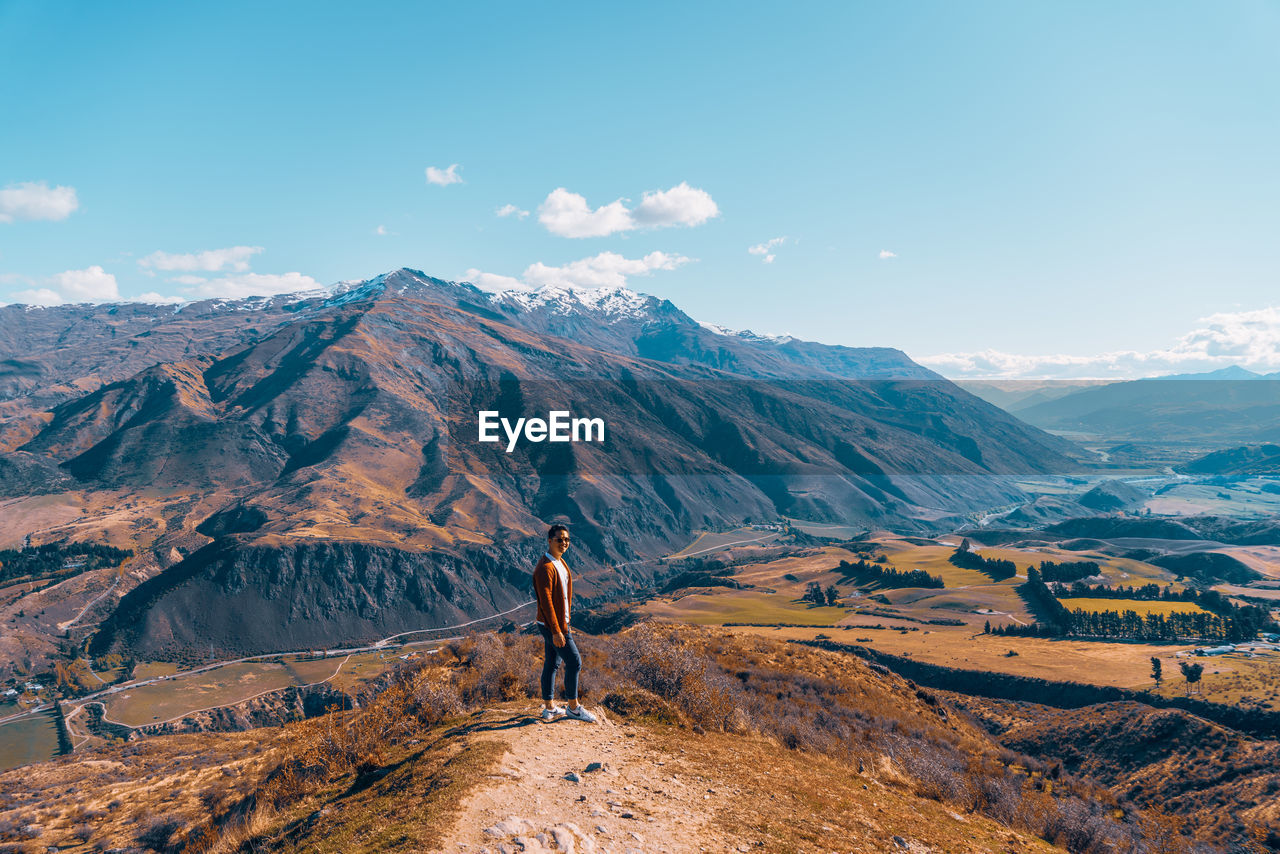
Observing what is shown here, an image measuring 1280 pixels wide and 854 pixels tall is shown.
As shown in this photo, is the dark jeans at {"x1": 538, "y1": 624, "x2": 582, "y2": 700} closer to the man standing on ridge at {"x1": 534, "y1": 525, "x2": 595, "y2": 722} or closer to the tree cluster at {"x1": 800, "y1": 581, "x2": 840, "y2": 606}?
the man standing on ridge at {"x1": 534, "y1": 525, "x2": 595, "y2": 722}

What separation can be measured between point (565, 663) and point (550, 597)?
2030 mm

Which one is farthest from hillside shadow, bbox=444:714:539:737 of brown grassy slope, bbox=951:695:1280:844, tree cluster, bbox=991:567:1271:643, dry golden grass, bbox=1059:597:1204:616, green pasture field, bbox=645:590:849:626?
dry golden grass, bbox=1059:597:1204:616

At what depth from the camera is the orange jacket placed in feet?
41.2

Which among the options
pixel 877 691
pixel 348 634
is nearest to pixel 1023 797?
pixel 877 691

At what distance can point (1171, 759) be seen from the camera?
121 feet

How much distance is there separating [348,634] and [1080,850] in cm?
16586

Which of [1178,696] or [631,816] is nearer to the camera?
[631,816]

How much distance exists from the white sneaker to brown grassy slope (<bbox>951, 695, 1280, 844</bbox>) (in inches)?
1308

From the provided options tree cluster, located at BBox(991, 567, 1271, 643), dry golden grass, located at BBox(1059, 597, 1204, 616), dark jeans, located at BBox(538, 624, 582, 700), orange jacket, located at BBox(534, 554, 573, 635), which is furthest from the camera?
dry golden grass, located at BBox(1059, 597, 1204, 616)

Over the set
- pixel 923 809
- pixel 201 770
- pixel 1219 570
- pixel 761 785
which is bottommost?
pixel 1219 570

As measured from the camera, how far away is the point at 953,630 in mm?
106875

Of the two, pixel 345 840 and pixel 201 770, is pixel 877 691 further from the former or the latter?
pixel 201 770

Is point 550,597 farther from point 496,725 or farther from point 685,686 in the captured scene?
→ point 685,686

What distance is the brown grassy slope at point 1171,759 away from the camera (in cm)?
3081
